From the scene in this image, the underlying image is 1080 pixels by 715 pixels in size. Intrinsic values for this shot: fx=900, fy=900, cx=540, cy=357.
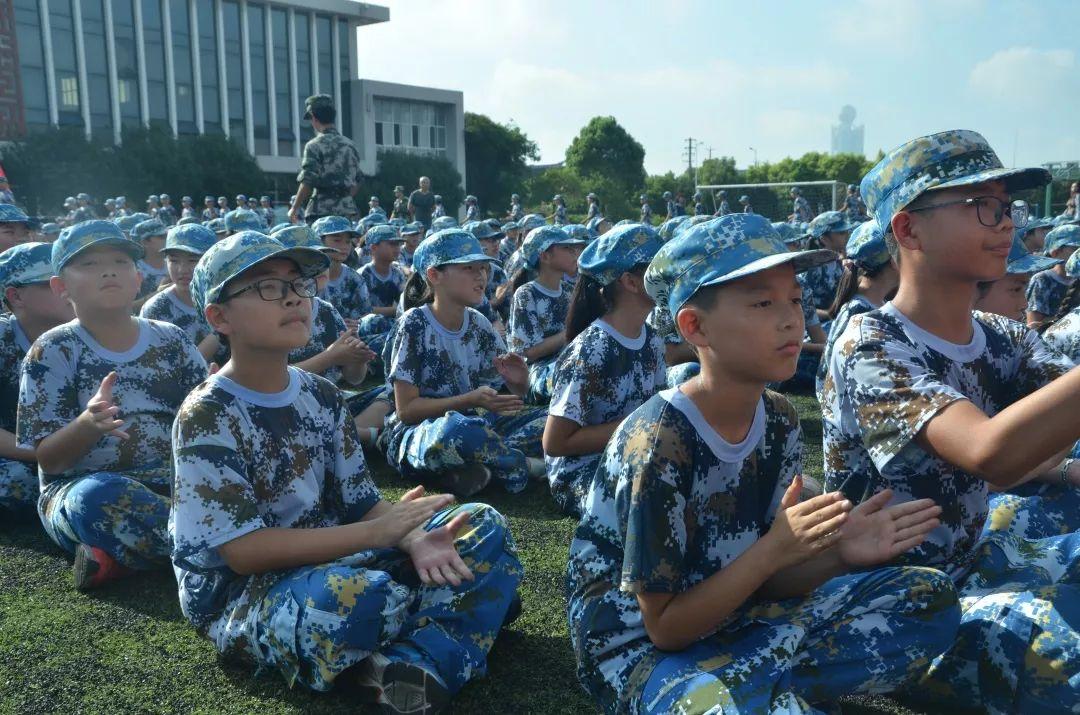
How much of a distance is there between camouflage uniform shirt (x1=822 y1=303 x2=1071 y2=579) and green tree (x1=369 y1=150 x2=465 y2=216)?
4813 centimetres

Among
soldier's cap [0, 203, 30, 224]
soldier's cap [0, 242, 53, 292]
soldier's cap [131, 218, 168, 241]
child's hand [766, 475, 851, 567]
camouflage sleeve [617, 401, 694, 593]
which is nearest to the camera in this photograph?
child's hand [766, 475, 851, 567]

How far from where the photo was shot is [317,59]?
181ft

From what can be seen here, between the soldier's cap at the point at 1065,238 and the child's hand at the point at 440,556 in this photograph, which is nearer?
the child's hand at the point at 440,556

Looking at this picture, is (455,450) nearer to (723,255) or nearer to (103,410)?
(103,410)

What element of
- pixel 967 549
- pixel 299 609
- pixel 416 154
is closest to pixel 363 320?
pixel 299 609

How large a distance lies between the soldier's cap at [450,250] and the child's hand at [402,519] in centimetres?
277

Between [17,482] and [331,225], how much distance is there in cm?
441

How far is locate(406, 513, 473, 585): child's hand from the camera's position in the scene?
2.80 m

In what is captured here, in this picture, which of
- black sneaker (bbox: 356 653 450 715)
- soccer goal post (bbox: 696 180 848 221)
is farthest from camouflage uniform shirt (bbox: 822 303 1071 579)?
soccer goal post (bbox: 696 180 848 221)

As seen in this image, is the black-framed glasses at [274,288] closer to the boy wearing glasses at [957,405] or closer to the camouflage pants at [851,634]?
the camouflage pants at [851,634]

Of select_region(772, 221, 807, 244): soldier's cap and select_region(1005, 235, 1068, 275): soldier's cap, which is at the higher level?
select_region(1005, 235, 1068, 275): soldier's cap

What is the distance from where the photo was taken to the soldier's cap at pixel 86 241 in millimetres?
4207

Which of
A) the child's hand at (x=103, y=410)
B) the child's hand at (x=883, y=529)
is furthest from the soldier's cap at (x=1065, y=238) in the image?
the child's hand at (x=103, y=410)

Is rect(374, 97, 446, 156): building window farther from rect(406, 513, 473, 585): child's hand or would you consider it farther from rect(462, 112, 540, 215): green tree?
rect(406, 513, 473, 585): child's hand
